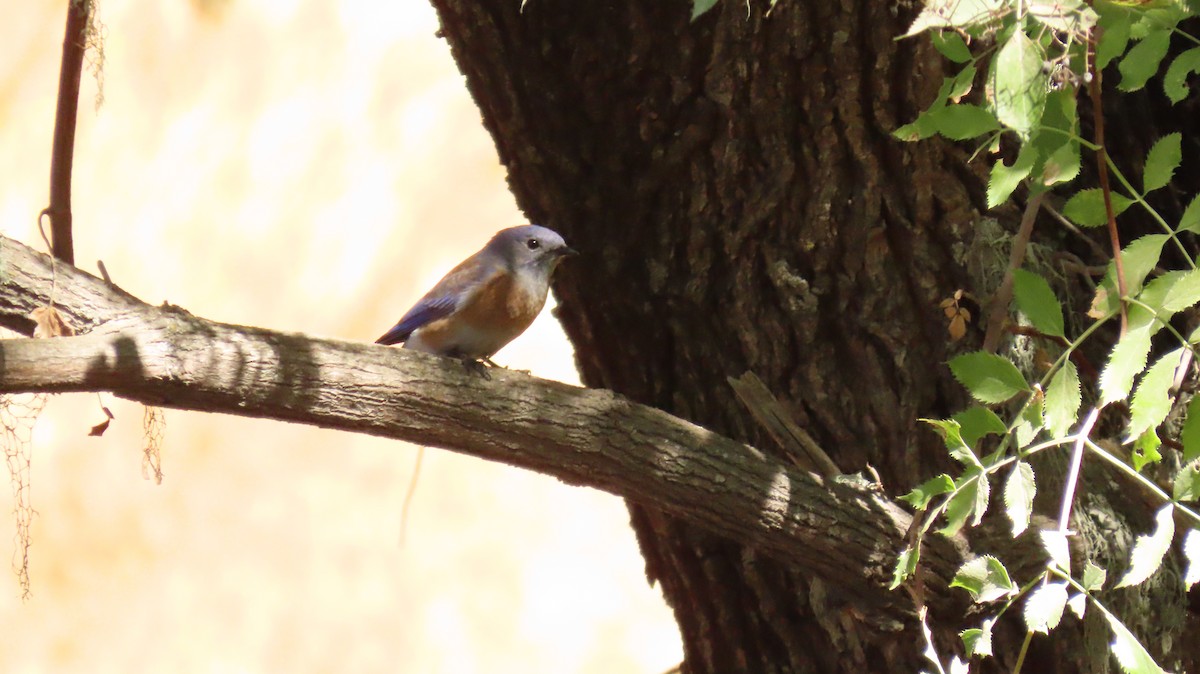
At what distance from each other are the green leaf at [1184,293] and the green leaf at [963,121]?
313 millimetres

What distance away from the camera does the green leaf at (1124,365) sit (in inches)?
65.2

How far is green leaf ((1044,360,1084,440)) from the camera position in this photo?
1.73m

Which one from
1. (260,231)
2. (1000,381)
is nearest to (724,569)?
(1000,381)

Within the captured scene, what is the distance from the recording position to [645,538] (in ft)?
10.1

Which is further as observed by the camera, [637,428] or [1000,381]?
[637,428]

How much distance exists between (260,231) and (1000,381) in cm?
547

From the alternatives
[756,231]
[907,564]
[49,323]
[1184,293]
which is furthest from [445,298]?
[1184,293]

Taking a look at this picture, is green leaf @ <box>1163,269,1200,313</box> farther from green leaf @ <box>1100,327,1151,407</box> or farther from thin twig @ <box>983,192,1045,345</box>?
thin twig @ <box>983,192,1045,345</box>

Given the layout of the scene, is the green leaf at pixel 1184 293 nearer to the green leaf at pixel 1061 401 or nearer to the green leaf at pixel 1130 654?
the green leaf at pixel 1061 401

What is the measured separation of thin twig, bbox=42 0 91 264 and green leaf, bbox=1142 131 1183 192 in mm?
1795

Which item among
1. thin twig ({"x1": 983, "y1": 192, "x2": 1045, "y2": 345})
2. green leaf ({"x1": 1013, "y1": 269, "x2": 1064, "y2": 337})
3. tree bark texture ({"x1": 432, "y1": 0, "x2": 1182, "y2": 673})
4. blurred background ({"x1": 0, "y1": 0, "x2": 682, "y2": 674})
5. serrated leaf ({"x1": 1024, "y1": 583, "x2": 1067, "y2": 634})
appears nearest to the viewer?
serrated leaf ({"x1": 1024, "y1": 583, "x2": 1067, "y2": 634})

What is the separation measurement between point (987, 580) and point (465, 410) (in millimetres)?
899

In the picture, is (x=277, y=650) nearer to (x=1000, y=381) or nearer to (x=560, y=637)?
(x=560, y=637)

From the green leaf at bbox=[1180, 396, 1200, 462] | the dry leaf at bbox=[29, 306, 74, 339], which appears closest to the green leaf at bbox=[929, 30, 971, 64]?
the green leaf at bbox=[1180, 396, 1200, 462]
